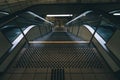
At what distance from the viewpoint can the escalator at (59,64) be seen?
89.5 inches

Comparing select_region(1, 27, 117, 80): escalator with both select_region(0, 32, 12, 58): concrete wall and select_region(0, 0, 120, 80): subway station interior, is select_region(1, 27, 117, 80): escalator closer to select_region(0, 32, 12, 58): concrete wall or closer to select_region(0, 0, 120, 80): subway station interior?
select_region(0, 0, 120, 80): subway station interior

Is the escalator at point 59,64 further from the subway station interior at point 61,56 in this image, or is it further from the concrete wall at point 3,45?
the concrete wall at point 3,45

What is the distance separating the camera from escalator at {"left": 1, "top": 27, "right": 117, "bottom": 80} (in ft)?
7.45

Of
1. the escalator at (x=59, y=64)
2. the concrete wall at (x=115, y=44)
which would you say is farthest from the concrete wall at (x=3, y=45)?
the concrete wall at (x=115, y=44)

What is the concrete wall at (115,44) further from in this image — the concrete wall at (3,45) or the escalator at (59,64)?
the concrete wall at (3,45)

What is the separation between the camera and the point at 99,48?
324cm

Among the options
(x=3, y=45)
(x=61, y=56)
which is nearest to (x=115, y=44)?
(x=61, y=56)

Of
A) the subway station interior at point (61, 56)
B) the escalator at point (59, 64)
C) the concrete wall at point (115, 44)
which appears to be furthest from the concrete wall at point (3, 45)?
the concrete wall at point (115, 44)

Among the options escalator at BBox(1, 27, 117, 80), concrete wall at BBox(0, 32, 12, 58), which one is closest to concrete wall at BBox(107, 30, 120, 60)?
escalator at BBox(1, 27, 117, 80)

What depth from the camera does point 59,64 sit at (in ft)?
8.79

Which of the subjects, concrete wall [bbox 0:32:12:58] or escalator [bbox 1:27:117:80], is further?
concrete wall [bbox 0:32:12:58]

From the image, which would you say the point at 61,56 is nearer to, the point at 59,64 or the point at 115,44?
the point at 59,64

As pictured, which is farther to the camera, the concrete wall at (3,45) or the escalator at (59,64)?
the concrete wall at (3,45)

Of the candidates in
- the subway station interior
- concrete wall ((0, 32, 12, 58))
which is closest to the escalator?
the subway station interior
